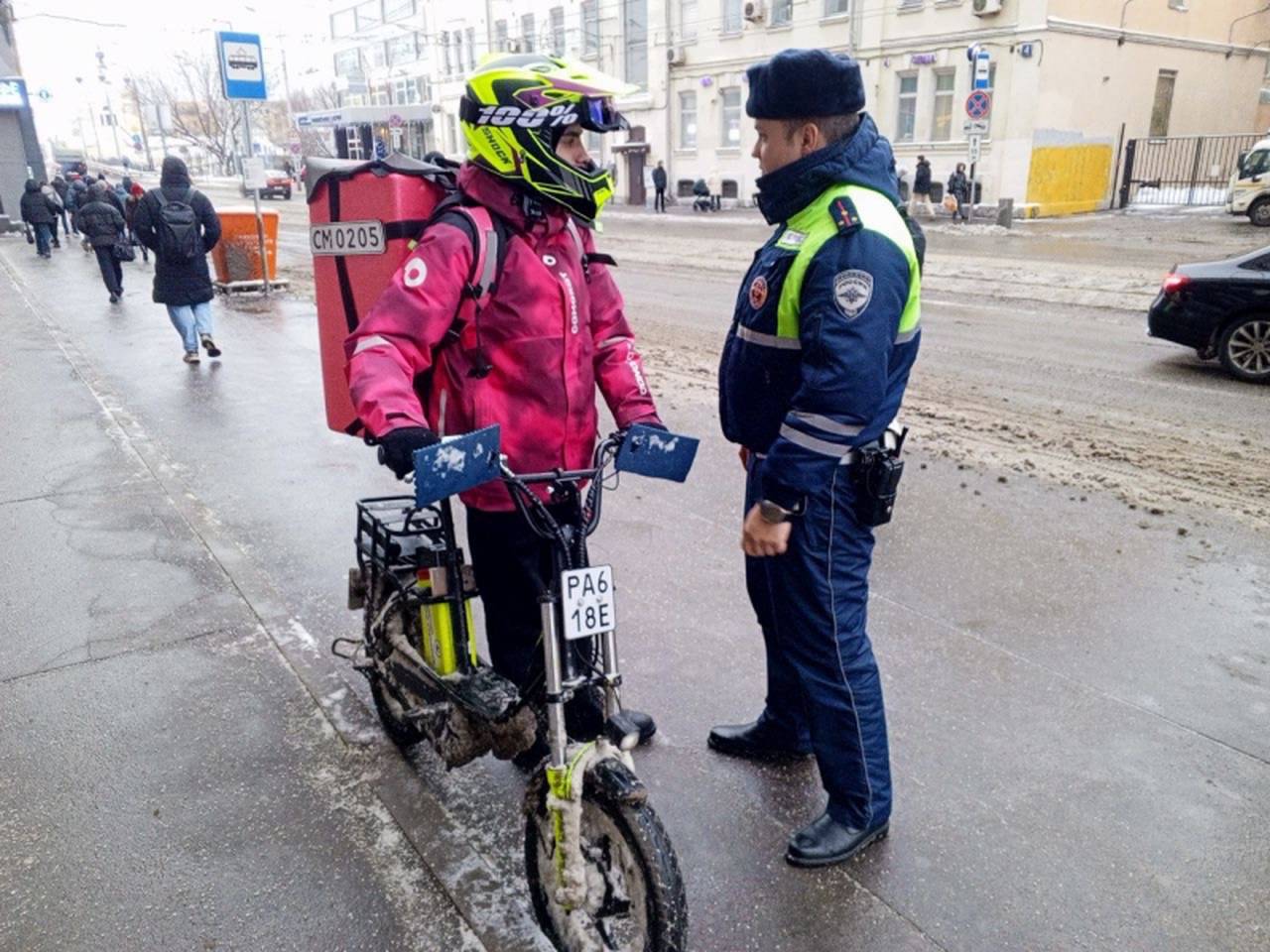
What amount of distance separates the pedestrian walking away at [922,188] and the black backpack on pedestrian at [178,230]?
23114 mm

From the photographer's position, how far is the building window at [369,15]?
62344 mm

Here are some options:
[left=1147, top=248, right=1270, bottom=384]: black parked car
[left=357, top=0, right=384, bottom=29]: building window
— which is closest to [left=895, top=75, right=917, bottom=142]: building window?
[left=1147, top=248, right=1270, bottom=384]: black parked car

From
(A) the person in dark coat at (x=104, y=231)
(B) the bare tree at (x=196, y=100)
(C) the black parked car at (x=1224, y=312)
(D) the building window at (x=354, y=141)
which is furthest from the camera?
(B) the bare tree at (x=196, y=100)

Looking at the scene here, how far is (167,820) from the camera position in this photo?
3.17 meters

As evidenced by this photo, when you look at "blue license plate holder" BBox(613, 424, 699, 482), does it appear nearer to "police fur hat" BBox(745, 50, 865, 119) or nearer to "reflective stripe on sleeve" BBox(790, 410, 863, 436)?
"reflective stripe on sleeve" BBox(790, 410, 863, 436)

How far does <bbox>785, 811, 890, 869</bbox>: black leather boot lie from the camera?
2914 mm

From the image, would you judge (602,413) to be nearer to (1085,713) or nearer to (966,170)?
(1085,713)

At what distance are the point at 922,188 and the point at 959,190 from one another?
1311 millimetres

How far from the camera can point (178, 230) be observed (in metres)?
9.67

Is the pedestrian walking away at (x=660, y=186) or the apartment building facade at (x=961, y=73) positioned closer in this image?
the apartment building facade at (x=961, y=73)

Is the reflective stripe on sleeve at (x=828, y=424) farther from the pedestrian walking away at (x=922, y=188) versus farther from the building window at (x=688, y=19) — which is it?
the building window at (x=688, y=19)

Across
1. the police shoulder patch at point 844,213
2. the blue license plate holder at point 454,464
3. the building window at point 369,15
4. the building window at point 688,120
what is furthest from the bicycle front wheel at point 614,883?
the building window at point 369,15

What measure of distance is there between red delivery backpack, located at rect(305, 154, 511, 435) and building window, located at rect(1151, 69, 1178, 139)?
1382 inches

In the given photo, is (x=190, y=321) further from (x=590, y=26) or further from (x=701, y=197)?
(x=590, y=26)
